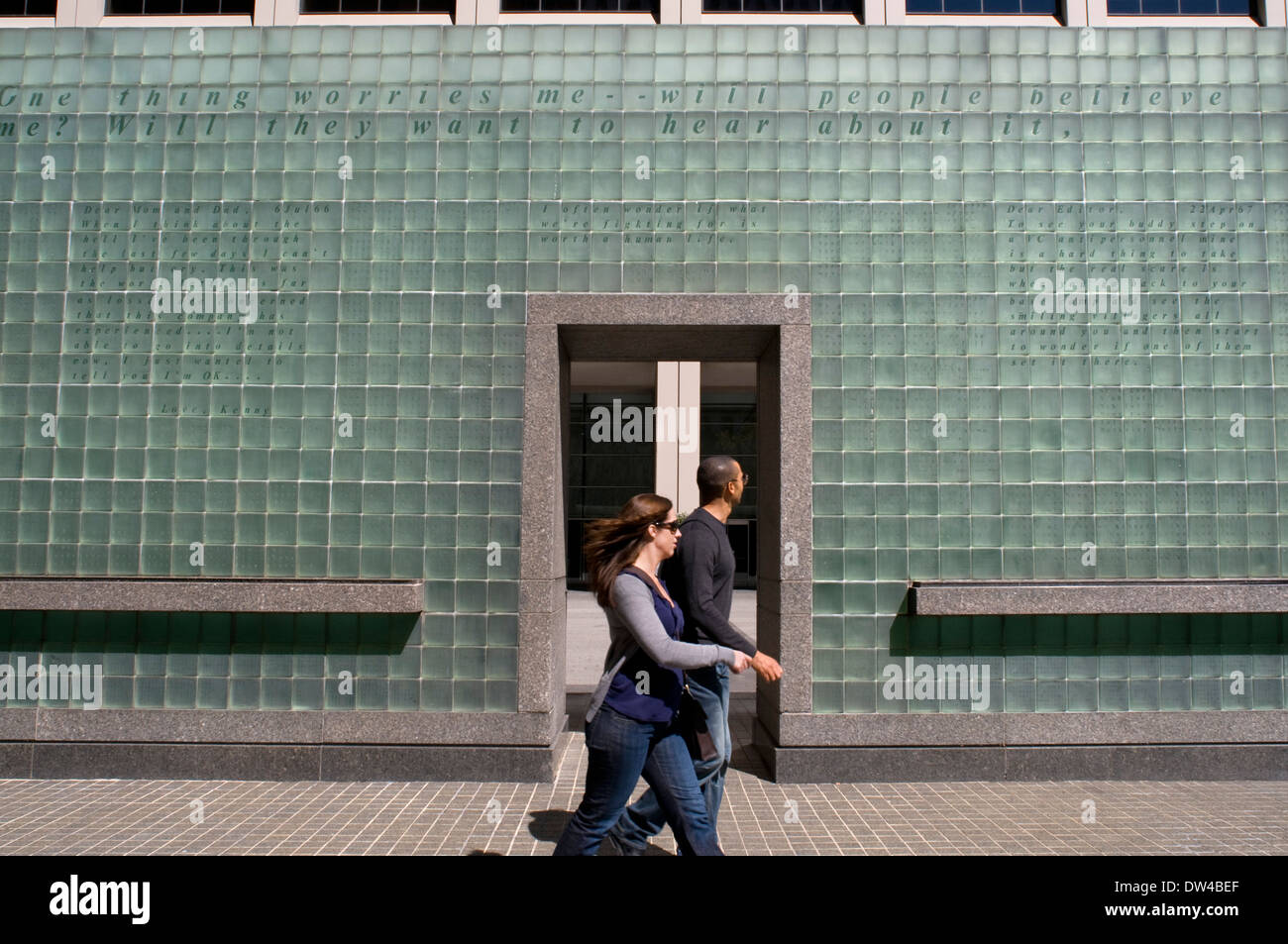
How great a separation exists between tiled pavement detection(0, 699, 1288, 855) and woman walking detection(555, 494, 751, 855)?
138 centimetres

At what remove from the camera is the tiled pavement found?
4.47 metres

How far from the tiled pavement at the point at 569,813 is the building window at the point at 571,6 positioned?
8.34m

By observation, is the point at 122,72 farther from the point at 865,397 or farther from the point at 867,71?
the point at 865,397

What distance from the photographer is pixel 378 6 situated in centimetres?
876

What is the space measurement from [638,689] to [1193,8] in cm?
947

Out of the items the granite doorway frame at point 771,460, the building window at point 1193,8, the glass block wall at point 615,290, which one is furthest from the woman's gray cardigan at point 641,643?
the building window at point 1193,8

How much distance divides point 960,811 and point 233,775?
5.30m

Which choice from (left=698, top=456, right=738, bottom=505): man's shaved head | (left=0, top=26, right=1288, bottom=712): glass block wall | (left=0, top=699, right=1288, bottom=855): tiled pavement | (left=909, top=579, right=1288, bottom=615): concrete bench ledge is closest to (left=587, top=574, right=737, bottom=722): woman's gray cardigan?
(left=698, top=456, right=738, bottom=505): man's shaved head

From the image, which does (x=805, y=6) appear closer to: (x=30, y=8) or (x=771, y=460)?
(x=771, y=460)

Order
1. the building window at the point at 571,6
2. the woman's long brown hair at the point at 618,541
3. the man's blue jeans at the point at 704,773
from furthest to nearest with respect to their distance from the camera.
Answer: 1. the building window at the point at 571,6
2. the man's blue jeans at the point at 704,773
3. the woman's long brown hair at the point at 618,541

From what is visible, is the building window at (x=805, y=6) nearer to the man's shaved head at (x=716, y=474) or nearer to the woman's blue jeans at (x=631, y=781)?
the man's shaved head at (x=716, y=474)

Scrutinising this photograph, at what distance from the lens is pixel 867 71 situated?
241 inches

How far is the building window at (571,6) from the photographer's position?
873 centimetres

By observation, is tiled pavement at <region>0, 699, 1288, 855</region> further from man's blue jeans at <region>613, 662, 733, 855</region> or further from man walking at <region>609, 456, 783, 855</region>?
man walking at <region>609, 456, 783, 855</region>
